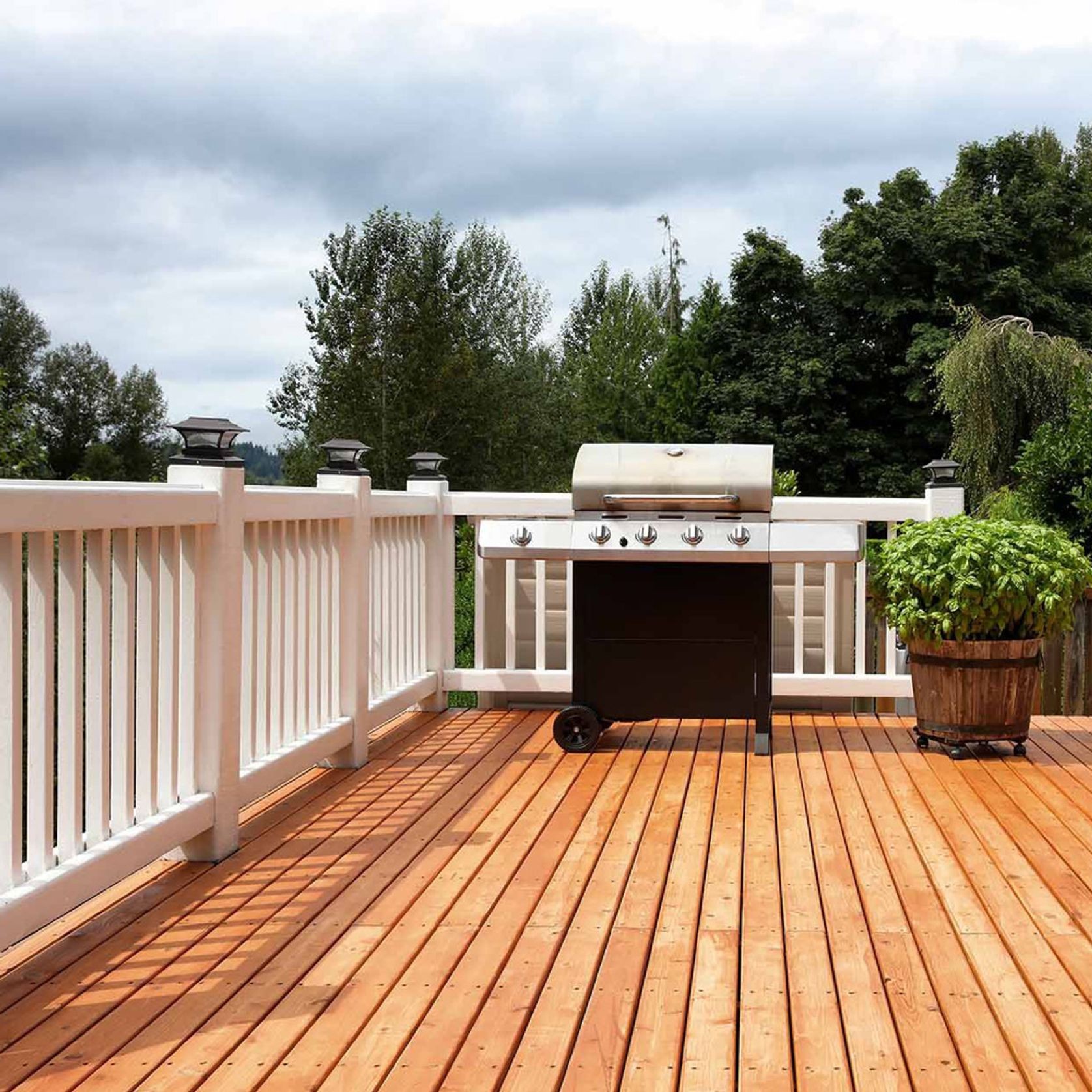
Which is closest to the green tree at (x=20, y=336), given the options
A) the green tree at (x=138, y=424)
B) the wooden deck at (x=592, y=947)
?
the green tree at (x=138, y=424)

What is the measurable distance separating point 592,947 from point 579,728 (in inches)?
83.0

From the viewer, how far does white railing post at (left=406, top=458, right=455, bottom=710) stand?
5.46m

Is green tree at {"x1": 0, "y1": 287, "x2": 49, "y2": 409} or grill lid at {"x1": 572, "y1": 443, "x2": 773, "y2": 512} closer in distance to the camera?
grill lid at {"x1": 572, "y1": 443, "x2": 773, "y2": 512}

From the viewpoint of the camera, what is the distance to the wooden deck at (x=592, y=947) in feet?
6.45

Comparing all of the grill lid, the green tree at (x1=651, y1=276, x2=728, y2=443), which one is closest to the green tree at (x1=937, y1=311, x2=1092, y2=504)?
the green tree at (x1=651, y1=276, x2=728, y2=443)

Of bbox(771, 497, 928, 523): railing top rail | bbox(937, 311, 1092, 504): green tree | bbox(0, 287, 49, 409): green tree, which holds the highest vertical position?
bbox(0, 287, 49, 409): green tree

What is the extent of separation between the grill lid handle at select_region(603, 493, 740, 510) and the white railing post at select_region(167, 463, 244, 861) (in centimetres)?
157

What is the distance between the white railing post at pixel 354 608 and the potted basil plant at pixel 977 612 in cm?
180

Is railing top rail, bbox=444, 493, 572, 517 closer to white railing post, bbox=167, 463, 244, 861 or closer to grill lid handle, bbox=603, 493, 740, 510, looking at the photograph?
grill lid handle, bbox=603, 493, 740, 510

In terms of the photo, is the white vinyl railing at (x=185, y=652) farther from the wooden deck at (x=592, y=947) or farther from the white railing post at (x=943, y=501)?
the wooden deck at (x=592, y=947)

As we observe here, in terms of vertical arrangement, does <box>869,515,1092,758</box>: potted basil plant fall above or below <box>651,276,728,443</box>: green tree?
below

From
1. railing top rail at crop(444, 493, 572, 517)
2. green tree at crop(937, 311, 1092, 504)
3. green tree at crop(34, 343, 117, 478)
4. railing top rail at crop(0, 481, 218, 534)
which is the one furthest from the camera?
green tree at crop(34, 343, 117, 478)

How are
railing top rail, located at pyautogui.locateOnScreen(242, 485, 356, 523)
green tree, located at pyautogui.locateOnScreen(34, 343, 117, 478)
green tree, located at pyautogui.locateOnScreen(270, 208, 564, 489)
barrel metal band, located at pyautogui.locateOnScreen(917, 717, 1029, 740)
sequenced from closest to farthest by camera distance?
railing top rail, located at pyautogui.locateOnScreen(242, 485, 356, 523)
barrel metal band, located at pyautogui.locateOnScreen(917, 717, 1029, 740)
green tree, located at pyautogui.locateOnScreen(270, 208, 564, 489)
green tree, located at pyautogui.locateOnScreen(34, 343, 117, 478)

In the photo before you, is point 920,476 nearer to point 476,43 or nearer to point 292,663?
point 476,43
